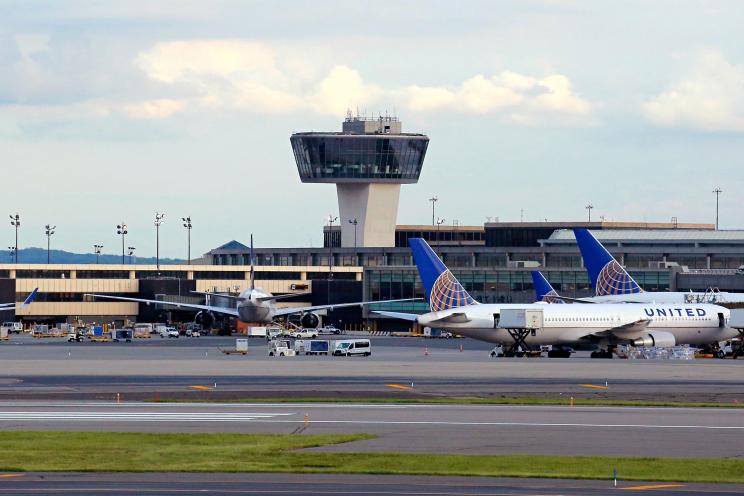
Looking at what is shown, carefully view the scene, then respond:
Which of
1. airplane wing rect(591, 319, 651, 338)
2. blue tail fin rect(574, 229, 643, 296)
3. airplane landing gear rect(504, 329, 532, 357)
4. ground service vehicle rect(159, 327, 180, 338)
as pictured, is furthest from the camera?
ground service vehicle rect(159, 327, 180, 338)

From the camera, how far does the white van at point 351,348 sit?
324ft

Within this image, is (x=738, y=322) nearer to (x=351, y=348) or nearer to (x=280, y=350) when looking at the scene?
(x=351, y=348)

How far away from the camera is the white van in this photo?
98.6m

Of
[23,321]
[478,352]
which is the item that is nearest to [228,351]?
[478,352]

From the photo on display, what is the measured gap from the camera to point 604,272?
125 meters

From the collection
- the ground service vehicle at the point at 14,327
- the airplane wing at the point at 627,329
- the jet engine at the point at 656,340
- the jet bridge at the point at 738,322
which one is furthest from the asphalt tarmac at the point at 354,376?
the ground service vehicle at the point at 14,327

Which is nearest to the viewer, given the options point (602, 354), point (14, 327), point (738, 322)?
point (602, 354)

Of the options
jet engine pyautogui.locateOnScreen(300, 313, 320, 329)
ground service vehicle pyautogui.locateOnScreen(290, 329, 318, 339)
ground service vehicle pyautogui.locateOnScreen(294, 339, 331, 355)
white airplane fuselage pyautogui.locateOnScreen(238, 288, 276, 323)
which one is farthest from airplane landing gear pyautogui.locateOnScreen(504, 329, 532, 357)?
jet engine pyautogui.locateOnScreen(300, 313, 320, 329)

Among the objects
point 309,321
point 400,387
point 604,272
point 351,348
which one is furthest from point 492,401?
point 309,321

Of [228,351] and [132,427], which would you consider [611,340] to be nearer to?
[228,351]

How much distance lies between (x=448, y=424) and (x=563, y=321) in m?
49.6

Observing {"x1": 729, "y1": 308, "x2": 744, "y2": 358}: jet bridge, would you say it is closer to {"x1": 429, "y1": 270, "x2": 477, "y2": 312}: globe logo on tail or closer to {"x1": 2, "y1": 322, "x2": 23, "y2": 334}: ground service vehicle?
{"x1": 429, "y1": 270, "x2": 477, "y2": 312}: globe logo on tail

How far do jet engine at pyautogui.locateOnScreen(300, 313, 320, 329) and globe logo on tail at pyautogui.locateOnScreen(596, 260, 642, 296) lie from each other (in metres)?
36.1

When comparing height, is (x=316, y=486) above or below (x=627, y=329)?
below
